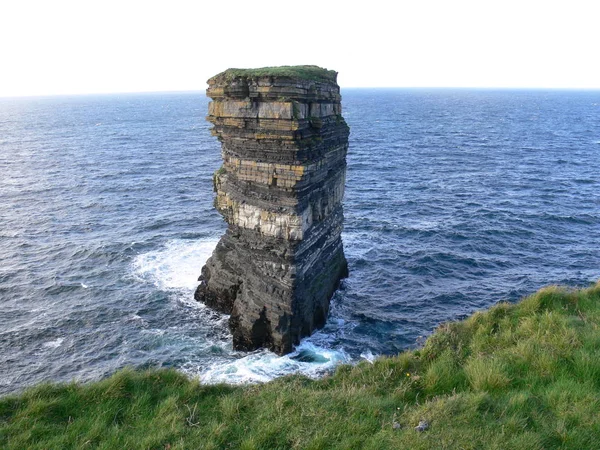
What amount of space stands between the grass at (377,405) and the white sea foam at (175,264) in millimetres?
19611

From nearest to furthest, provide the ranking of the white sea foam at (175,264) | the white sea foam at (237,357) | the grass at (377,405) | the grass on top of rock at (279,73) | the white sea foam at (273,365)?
the grass at (377,405) → the grass on top of rock at (279,73) → the white sea foam at (273,365) → the white sea foam at (237,357) → the white sea foam at (175,264)

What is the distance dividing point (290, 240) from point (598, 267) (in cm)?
2603

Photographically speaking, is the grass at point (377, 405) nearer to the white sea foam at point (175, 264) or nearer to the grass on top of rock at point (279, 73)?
the grass on top of rock at point (279, 73)

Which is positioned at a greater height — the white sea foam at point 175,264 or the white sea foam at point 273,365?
the white sea foam at point 175,264

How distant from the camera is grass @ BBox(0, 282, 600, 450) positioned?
11.1 meters

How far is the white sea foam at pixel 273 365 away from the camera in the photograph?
23.1m

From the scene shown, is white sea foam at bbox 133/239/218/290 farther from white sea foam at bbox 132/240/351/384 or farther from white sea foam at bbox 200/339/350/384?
white sea foam at bbox 200/339/350/384

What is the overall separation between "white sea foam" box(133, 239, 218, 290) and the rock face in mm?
5469

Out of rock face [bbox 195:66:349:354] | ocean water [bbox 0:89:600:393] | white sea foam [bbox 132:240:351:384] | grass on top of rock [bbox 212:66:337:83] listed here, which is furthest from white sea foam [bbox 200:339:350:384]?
grass on top of rock [bbox 212:66:337:83]

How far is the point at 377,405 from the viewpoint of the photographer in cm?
1240

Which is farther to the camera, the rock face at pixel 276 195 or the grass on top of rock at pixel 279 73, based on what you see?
the rock face at pixel 276 195

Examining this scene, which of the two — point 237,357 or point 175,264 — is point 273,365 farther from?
point 175,264

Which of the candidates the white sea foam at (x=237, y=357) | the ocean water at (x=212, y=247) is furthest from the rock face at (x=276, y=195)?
the ocean water at (x=212, y=247)

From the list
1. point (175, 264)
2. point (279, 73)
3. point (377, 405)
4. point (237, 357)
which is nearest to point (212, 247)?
point (175, 264)
